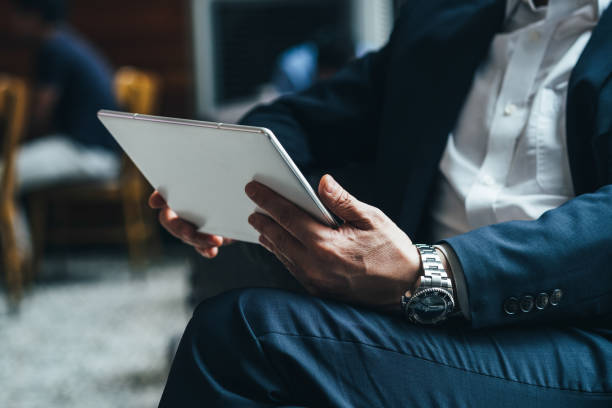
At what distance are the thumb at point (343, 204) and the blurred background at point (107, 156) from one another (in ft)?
1.83

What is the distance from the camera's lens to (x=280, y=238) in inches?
27.3

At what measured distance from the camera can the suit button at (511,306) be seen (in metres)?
0.64

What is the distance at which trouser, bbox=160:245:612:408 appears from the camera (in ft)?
1.95

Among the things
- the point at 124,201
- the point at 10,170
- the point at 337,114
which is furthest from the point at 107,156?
the point at 337,114

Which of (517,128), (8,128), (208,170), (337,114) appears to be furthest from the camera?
(8,128)

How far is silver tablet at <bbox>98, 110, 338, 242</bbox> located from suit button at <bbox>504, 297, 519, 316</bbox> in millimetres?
191

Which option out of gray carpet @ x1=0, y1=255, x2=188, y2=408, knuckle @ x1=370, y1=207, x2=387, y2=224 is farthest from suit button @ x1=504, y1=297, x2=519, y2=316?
→ gray carpet @ x1=0, y1=255, x2=188, y2=408

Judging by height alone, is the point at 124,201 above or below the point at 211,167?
below

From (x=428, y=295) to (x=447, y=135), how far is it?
0.35m

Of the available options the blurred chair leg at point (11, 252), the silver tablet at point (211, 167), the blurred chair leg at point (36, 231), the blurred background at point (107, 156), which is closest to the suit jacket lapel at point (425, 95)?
the silver tablet at point (211, 167)

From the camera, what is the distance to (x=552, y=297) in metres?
0.65

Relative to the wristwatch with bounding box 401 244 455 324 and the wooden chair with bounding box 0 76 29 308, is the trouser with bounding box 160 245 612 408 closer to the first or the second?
the wristwatch with bounding box 401 244 455 324

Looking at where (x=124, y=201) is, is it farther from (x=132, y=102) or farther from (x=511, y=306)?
(x=511, y=306)

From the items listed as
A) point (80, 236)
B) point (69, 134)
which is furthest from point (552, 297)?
point (80, 236)
